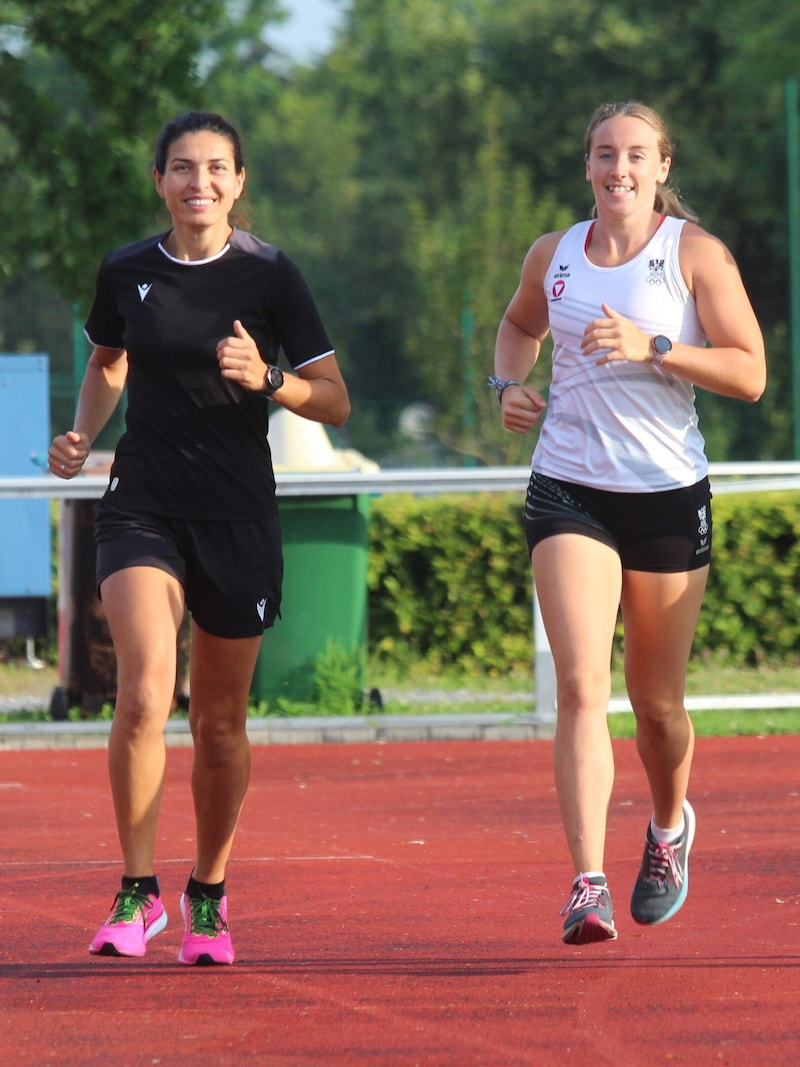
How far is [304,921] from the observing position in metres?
5.18

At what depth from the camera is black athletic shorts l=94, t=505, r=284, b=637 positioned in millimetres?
4441

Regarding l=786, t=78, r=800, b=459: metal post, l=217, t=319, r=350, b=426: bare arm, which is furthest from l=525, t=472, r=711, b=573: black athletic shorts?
l=786, t=78, r=800, b=459: metal post

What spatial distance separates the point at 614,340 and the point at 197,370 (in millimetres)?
1034

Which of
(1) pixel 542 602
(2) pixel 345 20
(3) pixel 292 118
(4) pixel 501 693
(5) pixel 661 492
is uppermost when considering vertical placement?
(2) pixel 345 20

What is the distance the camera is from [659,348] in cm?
434

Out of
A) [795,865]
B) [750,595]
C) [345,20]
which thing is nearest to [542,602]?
[795,865]

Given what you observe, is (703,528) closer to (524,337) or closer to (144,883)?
(524,337)

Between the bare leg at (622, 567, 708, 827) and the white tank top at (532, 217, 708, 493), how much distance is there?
270 millimetres

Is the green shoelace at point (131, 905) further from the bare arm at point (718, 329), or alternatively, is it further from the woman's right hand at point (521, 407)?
the bare arm at point (718, 329)

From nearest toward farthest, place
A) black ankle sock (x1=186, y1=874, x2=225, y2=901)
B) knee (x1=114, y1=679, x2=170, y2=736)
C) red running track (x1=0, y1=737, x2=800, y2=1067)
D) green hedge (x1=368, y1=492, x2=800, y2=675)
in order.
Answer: red running track (x1=0, y1=737, x2=800, y2=1067)
knee (x1=114, y1=679, x2=170, y2=736)
black ankle sock (x1=186, y1=874, x2=225, y2=901)
green hedge (x1=368, y1=492, x2=800, y2=675)

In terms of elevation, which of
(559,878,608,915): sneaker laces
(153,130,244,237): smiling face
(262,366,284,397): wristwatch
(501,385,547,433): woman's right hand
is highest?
(153,130,244,237): smiling face

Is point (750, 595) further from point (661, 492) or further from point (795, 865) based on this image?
point (661, 492)

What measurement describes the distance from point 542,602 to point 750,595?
805cm

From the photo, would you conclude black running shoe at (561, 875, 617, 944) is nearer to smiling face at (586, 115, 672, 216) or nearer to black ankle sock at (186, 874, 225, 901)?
black ankle sock at (186, 874, 225, 901)
